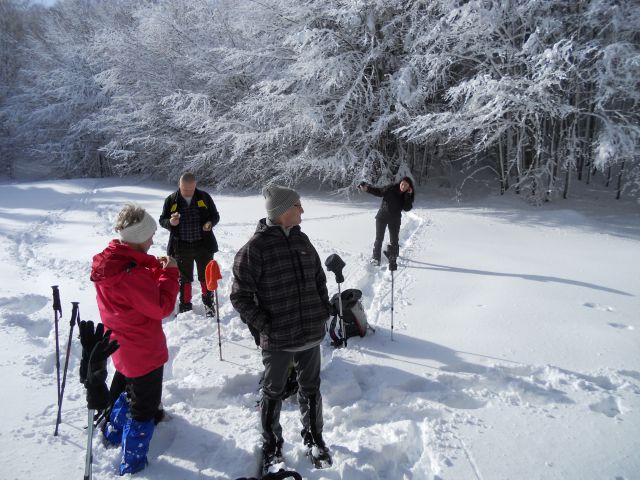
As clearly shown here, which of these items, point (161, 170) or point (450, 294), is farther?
point (161, 170)

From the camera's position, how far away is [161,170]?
20438 mm

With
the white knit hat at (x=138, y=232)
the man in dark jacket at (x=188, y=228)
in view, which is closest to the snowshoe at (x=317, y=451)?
the white knit hat at (x=138, y=232)

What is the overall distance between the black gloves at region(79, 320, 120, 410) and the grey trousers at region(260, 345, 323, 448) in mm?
934

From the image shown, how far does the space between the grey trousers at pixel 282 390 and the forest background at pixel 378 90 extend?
30.9ft

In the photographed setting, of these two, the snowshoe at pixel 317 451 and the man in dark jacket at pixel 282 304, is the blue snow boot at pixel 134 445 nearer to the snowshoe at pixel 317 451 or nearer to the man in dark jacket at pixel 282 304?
the man in dark jacket at pixel 282 304

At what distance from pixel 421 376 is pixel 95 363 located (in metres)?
2.68

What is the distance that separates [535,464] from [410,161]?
44.1 feet

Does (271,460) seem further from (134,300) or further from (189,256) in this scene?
(189,256)

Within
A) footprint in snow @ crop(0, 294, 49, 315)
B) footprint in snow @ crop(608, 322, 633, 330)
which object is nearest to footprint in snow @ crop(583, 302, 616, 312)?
footprint in snow @ crop(608, 322, 633, 330)

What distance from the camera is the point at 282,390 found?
2.81m

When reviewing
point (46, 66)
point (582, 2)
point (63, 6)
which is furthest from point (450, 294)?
point (63, 6)

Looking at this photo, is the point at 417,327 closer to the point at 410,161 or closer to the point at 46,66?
the point at 410,161

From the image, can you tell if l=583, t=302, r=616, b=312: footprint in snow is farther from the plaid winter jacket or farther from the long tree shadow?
the plaid winter jacket

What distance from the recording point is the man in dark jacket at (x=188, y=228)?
4.97 m
